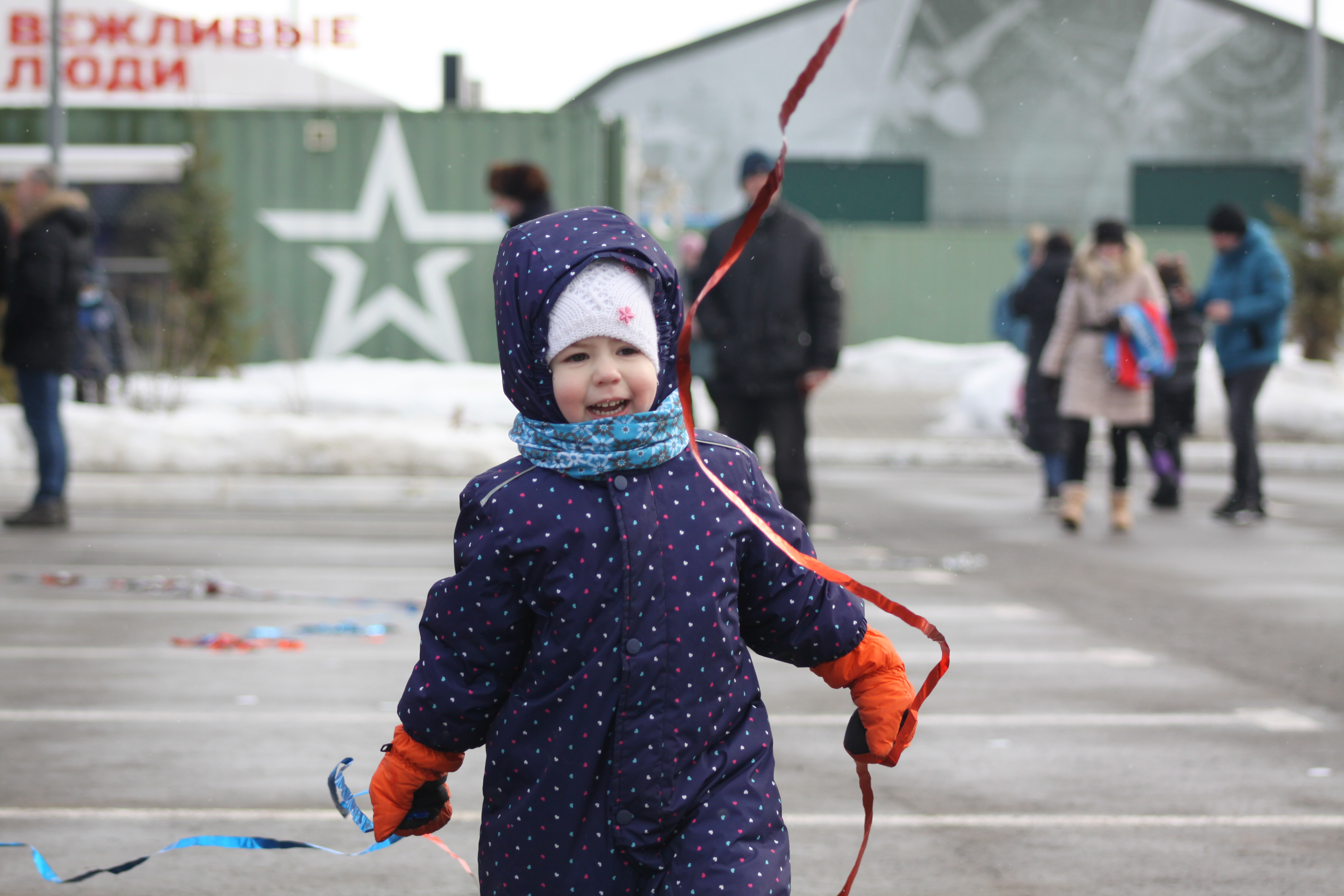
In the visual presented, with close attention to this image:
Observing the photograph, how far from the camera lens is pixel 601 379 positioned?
2.26 meters

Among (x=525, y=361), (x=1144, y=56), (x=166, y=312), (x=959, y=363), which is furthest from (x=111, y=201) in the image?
(x=525, y=361)

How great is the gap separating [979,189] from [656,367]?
130 feet

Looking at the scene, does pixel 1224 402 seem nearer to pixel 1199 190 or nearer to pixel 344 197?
pixel 344 197

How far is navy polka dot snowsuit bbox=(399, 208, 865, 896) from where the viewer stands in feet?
7.21

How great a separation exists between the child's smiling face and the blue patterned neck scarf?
1.0 inches

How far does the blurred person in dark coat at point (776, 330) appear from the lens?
26.2 feet

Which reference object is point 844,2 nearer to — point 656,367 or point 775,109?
point 775,109

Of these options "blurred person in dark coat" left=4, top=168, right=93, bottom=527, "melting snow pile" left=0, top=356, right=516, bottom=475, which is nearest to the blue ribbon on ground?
"blurred person in dark coat" left=4, top=168, right=93, bottom=527

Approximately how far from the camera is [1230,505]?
34.6ft

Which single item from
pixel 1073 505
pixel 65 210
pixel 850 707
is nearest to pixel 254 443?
pixel 65 210

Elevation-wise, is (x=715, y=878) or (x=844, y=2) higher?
(x=844, y=2)

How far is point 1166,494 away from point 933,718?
6.77m

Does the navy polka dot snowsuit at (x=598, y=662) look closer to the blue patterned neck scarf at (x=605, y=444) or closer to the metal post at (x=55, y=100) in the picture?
the blue patterned neck scarf at (x=605, y=444)

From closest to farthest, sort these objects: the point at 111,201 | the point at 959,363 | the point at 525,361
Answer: the point at 525,361, the point at 111,201, the point at 959,363
